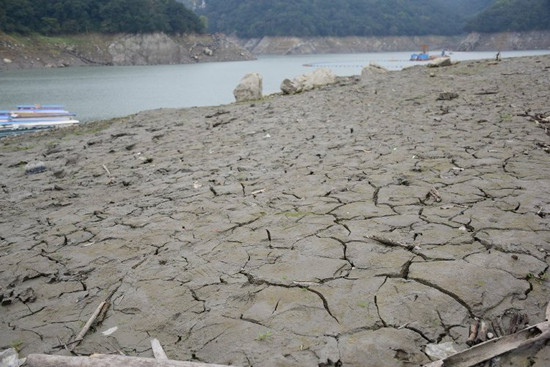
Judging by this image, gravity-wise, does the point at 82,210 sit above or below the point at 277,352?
below

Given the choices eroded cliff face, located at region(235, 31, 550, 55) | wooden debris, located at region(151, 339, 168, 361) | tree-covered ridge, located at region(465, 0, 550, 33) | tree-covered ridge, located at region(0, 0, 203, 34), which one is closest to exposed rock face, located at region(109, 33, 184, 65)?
tree-covered ridge, located at region(0, 0, 203, 34)

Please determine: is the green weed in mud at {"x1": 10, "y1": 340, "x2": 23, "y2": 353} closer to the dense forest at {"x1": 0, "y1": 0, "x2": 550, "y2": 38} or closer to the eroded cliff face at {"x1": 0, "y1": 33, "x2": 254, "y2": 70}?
the eroded cliff face at {"x1": 0, "y1": 33, "x2": 254, "y2": 70}

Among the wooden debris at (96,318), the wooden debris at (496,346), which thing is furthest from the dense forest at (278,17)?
the wooden debris at (496,346)

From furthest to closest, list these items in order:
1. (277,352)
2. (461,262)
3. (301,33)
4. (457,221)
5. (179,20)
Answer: (301,33)
(179,20)
(457,221)
(461,262)
(277,352)

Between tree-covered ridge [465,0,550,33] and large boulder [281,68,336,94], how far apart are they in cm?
6609

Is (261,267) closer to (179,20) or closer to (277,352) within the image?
(277,352)

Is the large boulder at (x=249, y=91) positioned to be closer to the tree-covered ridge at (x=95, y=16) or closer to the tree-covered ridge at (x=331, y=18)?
the tree-covered ridge at (x=95, y=16)

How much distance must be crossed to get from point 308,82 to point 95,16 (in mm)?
52480

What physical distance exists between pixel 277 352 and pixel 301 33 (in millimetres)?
94244

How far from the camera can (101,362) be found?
6.66 ft

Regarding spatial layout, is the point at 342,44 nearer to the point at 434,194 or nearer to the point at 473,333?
the point at 434,194

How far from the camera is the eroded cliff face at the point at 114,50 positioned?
144 feet

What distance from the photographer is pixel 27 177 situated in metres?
6.92

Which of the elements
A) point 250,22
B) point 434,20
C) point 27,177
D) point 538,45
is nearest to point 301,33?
point 250,22
